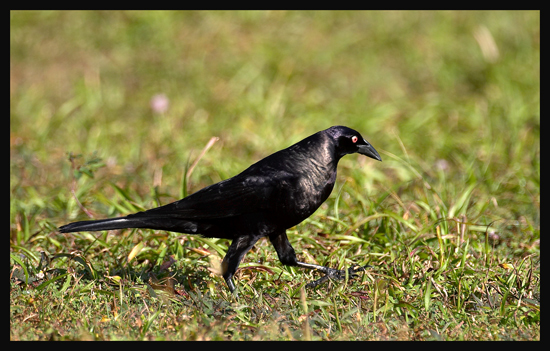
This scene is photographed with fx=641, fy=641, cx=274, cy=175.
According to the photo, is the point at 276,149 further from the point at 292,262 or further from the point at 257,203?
the point at 257,203

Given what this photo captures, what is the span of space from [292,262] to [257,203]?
1.78ft

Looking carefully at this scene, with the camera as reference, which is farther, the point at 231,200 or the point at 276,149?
the point at 276,149

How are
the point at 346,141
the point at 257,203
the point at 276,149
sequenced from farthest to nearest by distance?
the point at 276,149
the point at 346,141
the point at 257,203

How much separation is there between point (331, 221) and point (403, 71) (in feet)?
15.2

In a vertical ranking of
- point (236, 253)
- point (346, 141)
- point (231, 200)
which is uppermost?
point (346, 141)

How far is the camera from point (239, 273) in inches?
174

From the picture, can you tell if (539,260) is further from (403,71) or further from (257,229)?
(403,71)

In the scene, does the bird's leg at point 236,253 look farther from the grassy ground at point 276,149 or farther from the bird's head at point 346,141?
the bird's head at point 346,141

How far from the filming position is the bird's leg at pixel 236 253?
13.1ft

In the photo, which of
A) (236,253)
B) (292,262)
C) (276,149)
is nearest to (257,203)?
(236,253)

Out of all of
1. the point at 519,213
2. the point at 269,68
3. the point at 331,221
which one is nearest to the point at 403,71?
the point at 269,68

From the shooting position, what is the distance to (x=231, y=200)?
3979 mm

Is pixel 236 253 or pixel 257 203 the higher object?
pixel 257 203

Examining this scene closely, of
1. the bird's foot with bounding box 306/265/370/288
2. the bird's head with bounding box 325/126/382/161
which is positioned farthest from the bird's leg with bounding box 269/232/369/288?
the bird's head with bounding box 325/126/382/161
